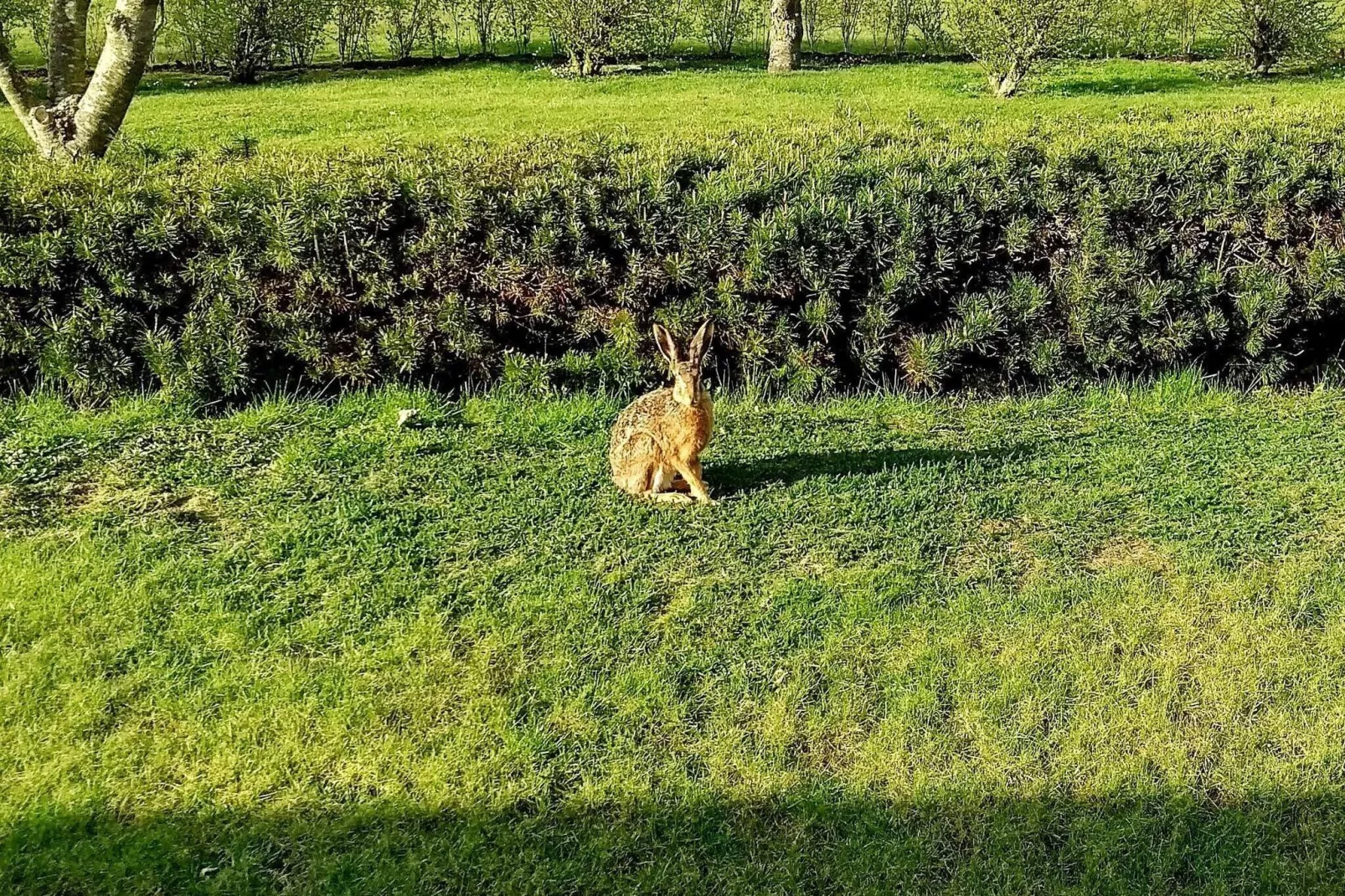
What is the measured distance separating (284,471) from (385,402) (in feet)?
2.85

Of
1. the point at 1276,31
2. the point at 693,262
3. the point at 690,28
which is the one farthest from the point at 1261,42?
the point at 693,262

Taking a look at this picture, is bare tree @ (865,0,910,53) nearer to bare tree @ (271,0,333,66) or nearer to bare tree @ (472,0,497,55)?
bare tree @ (472,0,497,55)

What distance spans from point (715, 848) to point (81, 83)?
A: 730 centimetres

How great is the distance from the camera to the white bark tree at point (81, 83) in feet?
21.8

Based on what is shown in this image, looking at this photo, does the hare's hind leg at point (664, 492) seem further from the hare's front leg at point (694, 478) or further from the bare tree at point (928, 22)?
the bare tree at point (928, 22)

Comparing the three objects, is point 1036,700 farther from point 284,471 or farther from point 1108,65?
point 1108,65

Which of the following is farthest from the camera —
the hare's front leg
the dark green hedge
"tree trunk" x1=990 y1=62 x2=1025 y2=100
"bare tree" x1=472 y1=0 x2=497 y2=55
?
"bare tree" x1=472 y1=0 x2=497 y2=55

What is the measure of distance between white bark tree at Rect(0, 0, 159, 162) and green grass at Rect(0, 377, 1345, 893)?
2254mm

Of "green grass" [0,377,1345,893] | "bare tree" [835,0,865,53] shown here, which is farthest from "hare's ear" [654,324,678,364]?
"bare tree" [835,0,865,53]

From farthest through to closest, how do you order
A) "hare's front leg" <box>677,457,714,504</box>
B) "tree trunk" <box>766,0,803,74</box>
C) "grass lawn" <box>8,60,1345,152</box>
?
"tree trunk" <box>766,0,803,74</box> < "grass lawn" <box>8,60,1345,152</box> < "hare's front leg" <box>677,457,714,504</box>

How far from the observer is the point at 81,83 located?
7.52 m

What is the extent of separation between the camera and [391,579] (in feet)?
13.9

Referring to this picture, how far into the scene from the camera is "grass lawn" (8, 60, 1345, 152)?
1363 centimetres

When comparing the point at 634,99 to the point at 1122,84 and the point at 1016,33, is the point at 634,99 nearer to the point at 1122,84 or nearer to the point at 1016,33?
the point at 1016,33
